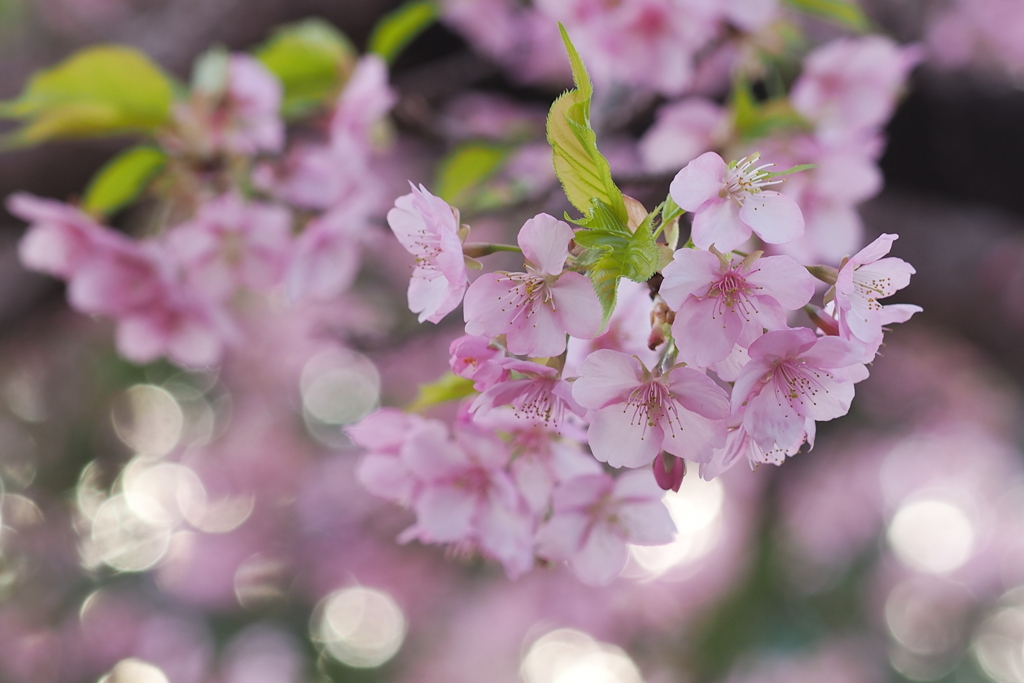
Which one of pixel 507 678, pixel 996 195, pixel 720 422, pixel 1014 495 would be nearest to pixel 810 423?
pixel 720 422

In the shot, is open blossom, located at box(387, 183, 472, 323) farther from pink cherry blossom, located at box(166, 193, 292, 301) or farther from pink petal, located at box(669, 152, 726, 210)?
pink cherry blossom, located at box(166, 193, 292, 301)

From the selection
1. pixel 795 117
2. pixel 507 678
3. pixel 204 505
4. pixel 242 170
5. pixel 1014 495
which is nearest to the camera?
pixel 795 117

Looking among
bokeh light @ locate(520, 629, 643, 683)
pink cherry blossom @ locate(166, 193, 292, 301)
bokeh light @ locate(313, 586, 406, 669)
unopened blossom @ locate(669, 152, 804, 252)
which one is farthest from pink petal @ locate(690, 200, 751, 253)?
bokeh light @ locate(313, 586, 406, 669)

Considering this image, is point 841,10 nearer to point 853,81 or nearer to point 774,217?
point 853,81

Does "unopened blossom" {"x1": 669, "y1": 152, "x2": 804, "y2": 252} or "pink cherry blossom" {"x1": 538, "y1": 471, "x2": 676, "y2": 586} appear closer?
"unopened blossom" {"x1": 669, "y1": 152, "x2": 804, "y2": 252}

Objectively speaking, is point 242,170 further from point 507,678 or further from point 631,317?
point 507,678

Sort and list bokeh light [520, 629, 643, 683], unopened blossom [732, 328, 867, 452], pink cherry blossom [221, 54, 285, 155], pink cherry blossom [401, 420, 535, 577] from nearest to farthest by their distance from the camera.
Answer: unopened blossom [732, 328, 867, 452], pink cherry blossom [401, 420, 535, 577], pink cherry blossom [221, 54, 285, 155], bokeh light [520, 629, 643, 683]
